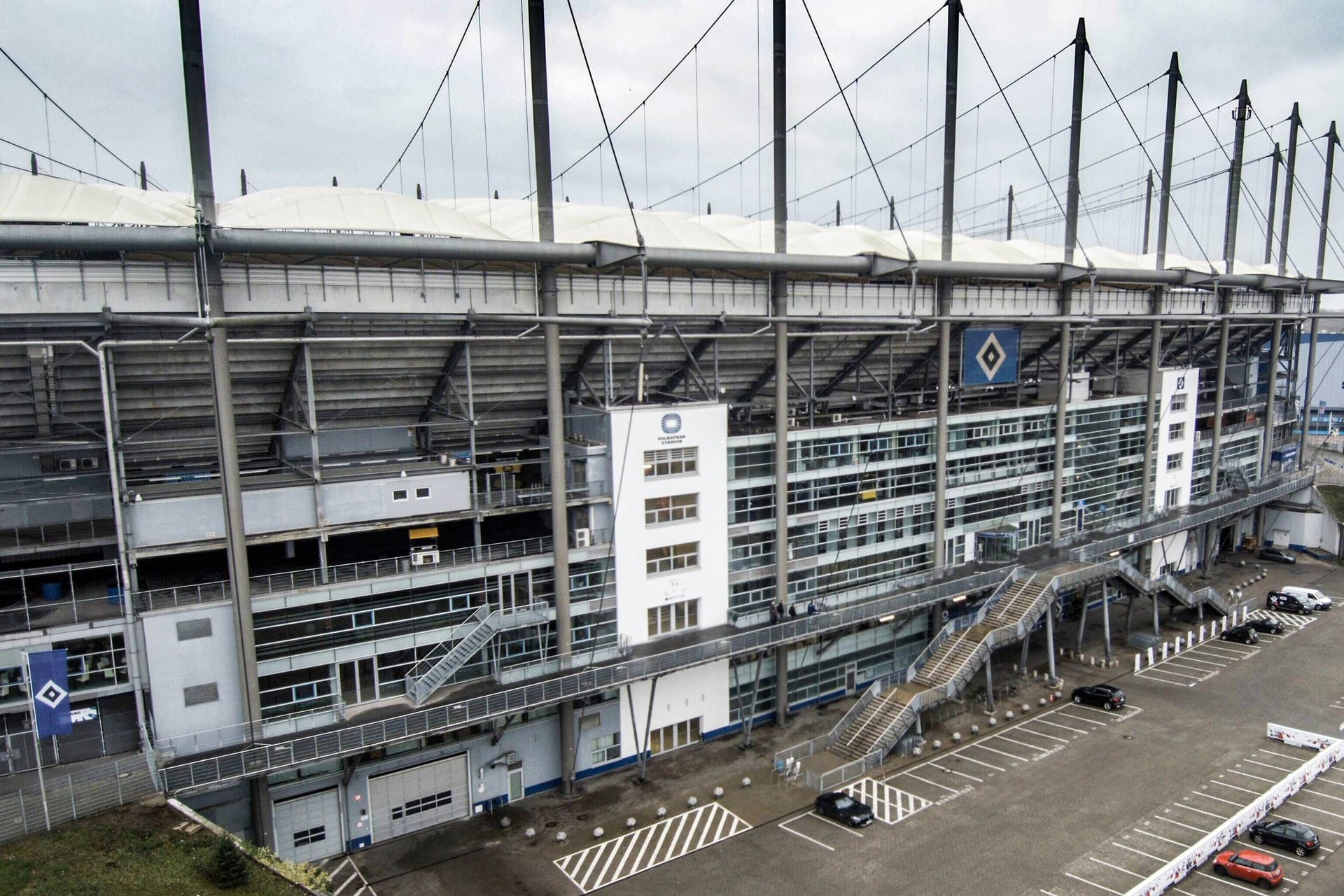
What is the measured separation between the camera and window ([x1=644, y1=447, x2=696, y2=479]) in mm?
29375

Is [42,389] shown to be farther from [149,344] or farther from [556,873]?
[556,873]

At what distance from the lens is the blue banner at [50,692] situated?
18.7 metres

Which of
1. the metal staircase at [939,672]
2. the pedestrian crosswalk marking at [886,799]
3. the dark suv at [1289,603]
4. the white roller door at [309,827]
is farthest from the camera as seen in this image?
the dark suv at [1289,603]

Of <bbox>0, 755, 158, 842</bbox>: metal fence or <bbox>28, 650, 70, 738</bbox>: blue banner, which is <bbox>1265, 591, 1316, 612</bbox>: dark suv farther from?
<bbox>28, 650, 70, 738</bbox>: blue banner

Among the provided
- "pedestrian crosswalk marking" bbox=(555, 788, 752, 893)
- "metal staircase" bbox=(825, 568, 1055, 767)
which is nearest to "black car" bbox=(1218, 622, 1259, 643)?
"metal staircase" bbox=(825, 568, 1055, 767)

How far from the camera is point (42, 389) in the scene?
22.7 m

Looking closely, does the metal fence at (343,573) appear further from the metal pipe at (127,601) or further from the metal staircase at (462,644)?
the metal staircase at (462,644)

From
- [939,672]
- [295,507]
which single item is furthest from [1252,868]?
[295,507]

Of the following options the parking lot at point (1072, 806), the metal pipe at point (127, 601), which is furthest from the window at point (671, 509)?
the metal pipe at point (127, 601)

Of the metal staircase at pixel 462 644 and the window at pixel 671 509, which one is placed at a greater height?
the window at pixel 671 509

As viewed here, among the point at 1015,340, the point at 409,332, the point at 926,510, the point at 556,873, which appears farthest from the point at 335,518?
the point at 1015,340

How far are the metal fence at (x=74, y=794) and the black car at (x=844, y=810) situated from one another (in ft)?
62.1

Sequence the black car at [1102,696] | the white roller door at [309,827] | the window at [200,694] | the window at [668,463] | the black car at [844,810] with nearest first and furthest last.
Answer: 1. the window at [200,694]
2. the white roller door at [309,827]
3. the black car at [844,810]
4. the window at [668,463]
5. the black car at [1102,696]

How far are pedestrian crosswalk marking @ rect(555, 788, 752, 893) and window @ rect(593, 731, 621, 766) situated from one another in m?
3.82
